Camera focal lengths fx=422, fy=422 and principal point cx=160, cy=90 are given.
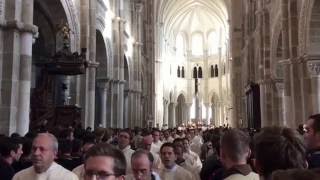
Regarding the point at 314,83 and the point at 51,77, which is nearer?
the point at 314,83

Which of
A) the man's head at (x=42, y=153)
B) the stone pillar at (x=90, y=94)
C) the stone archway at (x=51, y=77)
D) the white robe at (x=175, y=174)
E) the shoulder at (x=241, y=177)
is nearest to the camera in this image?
the shoulder at (x=241, y=177)

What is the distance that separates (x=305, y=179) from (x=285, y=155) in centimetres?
139

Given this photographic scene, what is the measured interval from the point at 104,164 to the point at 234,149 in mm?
1495

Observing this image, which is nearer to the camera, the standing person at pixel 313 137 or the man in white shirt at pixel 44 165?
the man in white shirt at pixel 44 165

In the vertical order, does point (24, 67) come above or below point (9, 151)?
above

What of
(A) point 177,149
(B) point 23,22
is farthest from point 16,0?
(A) point 177,149

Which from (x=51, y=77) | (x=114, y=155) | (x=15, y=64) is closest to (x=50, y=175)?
(x=114, y=155)

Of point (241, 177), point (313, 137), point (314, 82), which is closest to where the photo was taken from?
point (241, 177)

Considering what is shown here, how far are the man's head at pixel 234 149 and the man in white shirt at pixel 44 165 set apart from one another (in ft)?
5.45

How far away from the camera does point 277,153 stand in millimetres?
3150

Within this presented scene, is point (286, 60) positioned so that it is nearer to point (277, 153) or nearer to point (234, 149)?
point (234, 149)

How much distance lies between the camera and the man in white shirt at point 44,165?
443 cm

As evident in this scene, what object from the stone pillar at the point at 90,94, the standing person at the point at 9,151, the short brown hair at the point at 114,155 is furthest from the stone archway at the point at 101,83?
the short brown hair at the point at 114,155

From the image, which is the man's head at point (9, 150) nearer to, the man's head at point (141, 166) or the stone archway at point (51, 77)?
the man's head at point (141, 166)
